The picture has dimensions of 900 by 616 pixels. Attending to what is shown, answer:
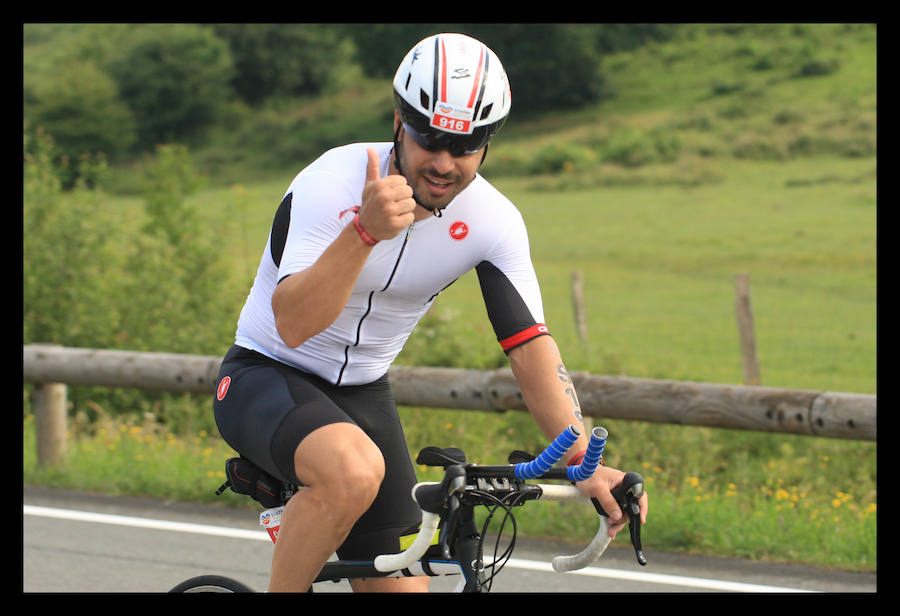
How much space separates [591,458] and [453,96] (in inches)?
41.7

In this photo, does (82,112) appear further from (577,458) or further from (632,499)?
(632,499)

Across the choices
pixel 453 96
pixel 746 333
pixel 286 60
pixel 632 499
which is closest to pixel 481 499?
pixel 632 499

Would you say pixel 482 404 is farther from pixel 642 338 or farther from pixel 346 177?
pixel 642 338

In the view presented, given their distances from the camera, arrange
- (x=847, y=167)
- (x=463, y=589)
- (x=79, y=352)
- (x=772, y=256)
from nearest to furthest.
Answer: (x=463, y=589) < (x=79, y=352) < (x=772, y=256) < (x=847, y=167)

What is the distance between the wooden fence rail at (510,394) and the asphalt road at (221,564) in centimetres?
82

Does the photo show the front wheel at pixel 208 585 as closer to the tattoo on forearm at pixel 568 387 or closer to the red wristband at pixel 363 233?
the tattoo on forearm at pixel 568 387

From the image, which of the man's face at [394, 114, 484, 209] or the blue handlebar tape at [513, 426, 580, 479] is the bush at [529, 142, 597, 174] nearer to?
the man's face at [394, 114, 484, 209]

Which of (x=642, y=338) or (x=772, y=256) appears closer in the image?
(x=642, y=338)

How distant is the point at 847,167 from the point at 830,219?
7633 mm

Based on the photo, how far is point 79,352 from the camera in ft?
28.7

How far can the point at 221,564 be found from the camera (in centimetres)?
664

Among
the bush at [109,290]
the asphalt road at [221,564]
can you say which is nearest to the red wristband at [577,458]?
the asphalt road at [221,564]

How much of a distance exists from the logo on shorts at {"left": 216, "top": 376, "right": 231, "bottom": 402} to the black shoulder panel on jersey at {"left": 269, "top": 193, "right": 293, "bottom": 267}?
0.41 meters

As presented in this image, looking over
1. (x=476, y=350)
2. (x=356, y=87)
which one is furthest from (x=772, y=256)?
(x=356, y=87)
